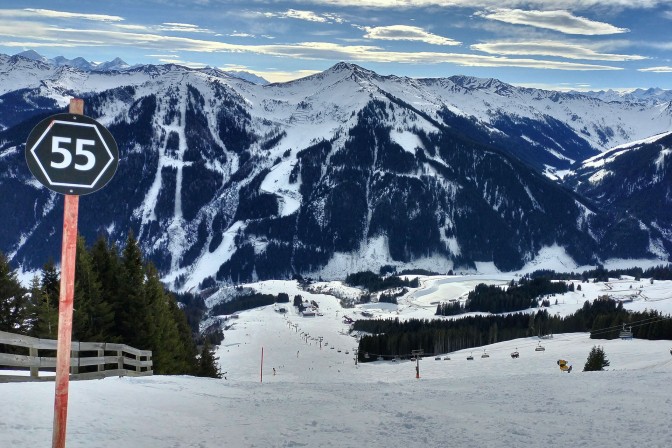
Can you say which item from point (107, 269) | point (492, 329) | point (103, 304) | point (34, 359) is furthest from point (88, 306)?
point (492, 329)

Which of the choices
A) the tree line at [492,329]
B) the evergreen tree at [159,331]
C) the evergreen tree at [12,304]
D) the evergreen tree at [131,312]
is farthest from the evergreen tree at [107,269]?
the tree line at [492,329]

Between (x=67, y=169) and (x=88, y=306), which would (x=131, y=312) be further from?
(x=67, y=169)

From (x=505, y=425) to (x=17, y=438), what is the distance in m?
9.89

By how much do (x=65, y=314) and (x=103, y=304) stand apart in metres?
26.7

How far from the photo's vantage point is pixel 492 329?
165 metres

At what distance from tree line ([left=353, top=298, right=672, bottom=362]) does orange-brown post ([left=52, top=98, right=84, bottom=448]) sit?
118 m

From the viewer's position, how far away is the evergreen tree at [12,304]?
3097 cm

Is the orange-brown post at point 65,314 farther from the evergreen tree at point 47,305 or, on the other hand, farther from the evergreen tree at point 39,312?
the evergreen tree at point 39,312

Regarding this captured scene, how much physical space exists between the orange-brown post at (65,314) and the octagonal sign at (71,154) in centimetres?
19

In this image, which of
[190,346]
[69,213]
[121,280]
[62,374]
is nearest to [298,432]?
[62,374]

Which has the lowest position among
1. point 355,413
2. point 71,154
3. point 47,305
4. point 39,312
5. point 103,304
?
point 355,413

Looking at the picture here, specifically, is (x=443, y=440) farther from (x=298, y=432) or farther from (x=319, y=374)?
(x=319, y=374)

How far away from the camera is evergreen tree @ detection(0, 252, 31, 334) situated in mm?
30969

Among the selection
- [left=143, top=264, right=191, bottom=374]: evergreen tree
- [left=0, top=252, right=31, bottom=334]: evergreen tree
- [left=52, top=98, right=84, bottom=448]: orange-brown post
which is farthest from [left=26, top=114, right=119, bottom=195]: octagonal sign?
[left=143, top=264, right=191, bottom=374]: evergreen tree
